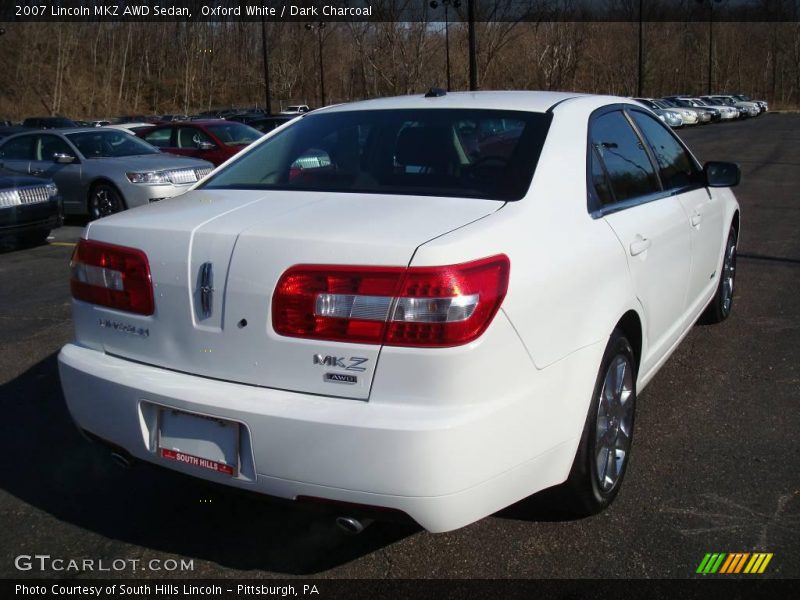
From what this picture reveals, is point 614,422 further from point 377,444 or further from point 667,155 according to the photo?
point 667,155

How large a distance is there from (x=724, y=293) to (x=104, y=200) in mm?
9053

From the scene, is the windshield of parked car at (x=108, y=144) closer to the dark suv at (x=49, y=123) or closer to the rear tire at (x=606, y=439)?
the rear tire at (x=606, y=439)

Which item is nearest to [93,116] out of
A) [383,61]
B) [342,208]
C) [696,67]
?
[383,61]

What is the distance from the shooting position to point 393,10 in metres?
37.3

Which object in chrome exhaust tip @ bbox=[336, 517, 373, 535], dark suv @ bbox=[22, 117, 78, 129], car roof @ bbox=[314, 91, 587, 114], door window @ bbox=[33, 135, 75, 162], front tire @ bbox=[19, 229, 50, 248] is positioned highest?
dark suv @ bbox=[22, 117, 78, 129]

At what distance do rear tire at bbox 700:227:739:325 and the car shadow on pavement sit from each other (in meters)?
3.30

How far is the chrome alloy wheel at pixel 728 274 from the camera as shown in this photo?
18.5 ft

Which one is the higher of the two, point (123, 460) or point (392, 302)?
point (392, 302)

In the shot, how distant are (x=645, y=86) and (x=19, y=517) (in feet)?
264

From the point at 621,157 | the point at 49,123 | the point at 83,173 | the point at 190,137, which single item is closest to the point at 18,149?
the point at 83,173

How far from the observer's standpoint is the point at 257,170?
3.66 m

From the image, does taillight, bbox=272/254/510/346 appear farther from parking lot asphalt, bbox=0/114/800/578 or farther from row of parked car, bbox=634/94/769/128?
row of parked car, bbox=634/94/769/128

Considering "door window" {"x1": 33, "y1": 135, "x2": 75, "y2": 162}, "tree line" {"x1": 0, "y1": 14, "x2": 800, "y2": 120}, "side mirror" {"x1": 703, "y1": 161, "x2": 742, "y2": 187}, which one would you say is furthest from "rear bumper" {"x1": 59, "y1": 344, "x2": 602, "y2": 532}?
"tree line" {"x1": 0, "y1": 14, "x2": 800, "y2": 120}

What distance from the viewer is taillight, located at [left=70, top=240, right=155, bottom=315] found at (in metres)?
2.83
